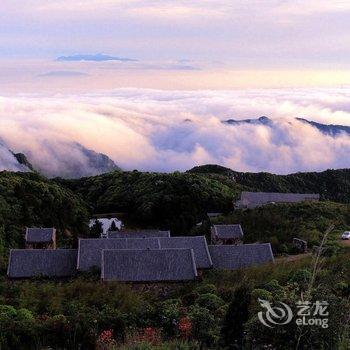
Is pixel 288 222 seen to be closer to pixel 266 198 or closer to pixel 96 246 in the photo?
pixel 266 198

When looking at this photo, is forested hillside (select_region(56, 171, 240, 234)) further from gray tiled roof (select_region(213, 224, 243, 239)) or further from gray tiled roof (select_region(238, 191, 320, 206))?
gray tiled roof (select_region(213, 224, 243, 239))

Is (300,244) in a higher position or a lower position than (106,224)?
higher

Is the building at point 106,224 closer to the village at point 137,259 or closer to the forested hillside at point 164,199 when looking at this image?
the forested hillside at point 164,199

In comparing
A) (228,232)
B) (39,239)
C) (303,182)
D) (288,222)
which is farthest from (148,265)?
(303,182)

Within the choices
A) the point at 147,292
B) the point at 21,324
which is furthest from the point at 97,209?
the point at 21,324

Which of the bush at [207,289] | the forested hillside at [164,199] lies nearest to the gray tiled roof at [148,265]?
the bush at [207,289]

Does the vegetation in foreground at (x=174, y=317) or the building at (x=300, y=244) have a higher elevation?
the vegetation in foreground at (x=174, y=317)

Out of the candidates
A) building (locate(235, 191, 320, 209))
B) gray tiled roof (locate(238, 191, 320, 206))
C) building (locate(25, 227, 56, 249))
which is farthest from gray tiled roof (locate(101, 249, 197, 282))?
gray tiled roof (locate(238, 191, 320, 206))
